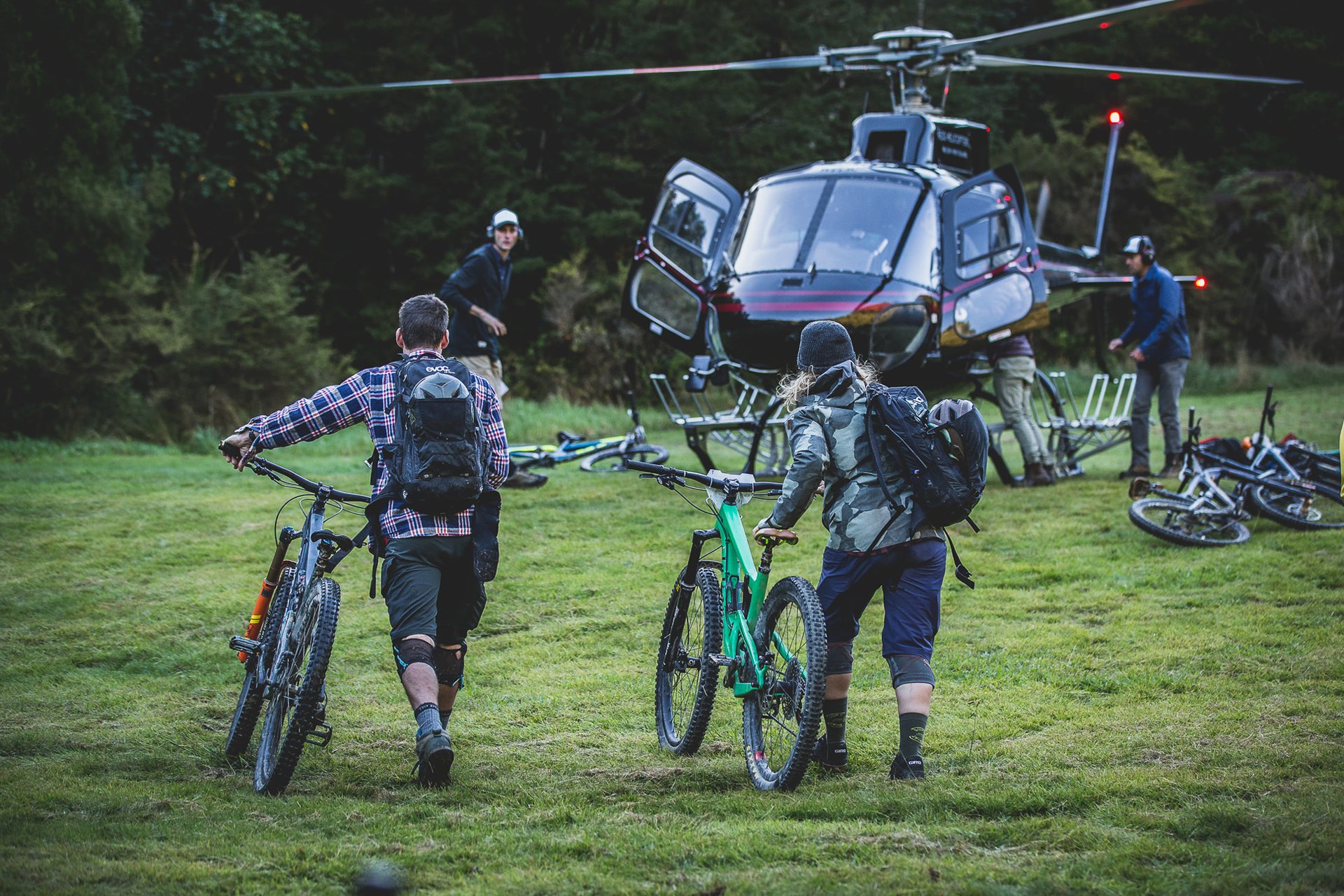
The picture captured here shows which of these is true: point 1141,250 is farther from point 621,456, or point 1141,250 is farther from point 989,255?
point 621,456

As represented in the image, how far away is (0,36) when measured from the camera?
17.1 meters

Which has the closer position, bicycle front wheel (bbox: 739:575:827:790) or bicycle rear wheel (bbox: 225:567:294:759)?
bicycle front wheel (bbox: 739:575:827:790)

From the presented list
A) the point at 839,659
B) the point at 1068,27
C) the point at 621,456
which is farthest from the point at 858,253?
the point at 839,659

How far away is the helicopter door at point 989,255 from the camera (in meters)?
10.6

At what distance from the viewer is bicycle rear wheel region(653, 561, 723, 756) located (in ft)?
17.0

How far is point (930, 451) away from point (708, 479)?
0.88 metres

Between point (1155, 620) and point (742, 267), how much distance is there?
482 centimetres

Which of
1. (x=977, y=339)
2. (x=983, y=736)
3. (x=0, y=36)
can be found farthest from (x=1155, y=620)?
(x=0, y=36)

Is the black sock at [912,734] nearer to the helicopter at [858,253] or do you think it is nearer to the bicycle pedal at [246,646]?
the bicycle pedal at [246,646]

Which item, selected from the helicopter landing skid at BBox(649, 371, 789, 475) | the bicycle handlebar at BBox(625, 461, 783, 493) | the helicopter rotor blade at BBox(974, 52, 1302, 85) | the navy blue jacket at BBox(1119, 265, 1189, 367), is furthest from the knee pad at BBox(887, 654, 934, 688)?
the helicopter rotor blade at BBox(974, 52, 1302, 85)

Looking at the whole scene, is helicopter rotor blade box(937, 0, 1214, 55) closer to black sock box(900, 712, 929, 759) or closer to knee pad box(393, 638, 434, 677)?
black sock box(900, 712, 929, 759)

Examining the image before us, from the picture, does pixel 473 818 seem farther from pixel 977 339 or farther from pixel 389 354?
pixel 389 354

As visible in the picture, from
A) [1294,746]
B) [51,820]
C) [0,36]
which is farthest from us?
[0,36]

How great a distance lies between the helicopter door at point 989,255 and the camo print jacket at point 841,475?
230 inches
